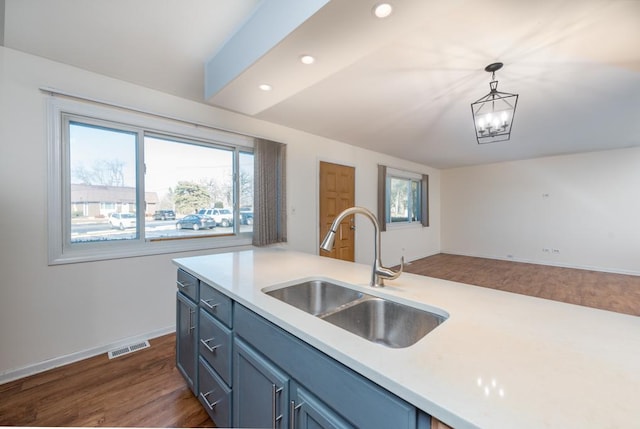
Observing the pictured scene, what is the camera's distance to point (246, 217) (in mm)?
3414

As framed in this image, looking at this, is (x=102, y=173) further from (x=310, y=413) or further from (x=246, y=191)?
(x=310, y=413)

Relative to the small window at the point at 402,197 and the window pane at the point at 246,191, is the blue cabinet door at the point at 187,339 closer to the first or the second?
the window pane at the point at 246,191

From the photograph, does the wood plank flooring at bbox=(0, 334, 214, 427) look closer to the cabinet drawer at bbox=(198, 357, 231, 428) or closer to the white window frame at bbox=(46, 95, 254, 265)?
the cabinet drawer at bbox=(198, 357, 231, 428)

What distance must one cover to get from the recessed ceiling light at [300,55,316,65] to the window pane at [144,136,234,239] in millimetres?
1826

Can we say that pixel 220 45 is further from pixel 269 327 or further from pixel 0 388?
pixel 0 388

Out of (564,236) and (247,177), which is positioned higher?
(247,177)

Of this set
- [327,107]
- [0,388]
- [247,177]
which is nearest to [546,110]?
[327,107]

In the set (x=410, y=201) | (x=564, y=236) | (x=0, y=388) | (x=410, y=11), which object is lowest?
(x=0, y=388)

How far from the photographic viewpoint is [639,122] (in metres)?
3.49

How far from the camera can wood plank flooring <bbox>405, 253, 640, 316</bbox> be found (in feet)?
11.6

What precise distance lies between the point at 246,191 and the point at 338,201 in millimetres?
1660

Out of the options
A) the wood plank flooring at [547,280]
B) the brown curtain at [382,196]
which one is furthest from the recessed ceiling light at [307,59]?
the wood plank flooring at [547,280]

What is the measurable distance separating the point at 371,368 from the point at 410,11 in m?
1.55

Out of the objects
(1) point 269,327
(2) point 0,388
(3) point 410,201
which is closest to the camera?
(1) point 269,327
